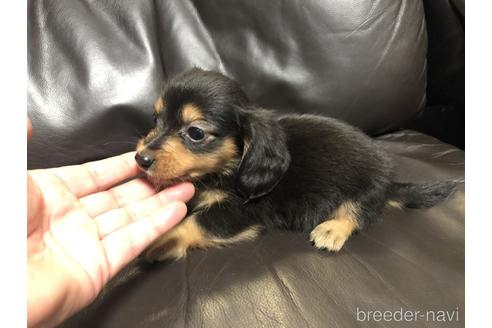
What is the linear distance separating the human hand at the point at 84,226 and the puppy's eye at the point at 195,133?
0.19m

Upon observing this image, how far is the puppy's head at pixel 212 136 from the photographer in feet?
4.93

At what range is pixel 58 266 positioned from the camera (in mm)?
1033

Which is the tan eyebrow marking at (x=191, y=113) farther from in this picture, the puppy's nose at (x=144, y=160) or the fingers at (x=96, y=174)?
the fingers at (x=96, y=174)

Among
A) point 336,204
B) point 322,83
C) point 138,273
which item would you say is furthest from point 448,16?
point 138,273

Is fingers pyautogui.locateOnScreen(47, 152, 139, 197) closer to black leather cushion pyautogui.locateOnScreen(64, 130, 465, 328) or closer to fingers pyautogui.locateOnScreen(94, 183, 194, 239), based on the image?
fingers pyautogui.locateOnScreen(94, 183, 194, 239)

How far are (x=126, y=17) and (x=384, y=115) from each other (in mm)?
1279

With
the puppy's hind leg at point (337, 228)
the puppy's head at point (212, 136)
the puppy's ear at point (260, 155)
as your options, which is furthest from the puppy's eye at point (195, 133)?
the puppy's hind leg at point (337, 228)

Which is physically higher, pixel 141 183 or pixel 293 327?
pixel 141 183

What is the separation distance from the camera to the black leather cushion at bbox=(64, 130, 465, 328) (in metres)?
1.14

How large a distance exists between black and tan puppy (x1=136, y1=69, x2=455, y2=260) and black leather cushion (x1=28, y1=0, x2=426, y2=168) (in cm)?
26

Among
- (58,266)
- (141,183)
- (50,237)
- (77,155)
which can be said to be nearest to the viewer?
(58,266)

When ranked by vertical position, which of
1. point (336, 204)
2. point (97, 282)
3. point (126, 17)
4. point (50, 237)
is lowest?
point (336, 204)

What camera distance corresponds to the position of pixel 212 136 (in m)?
1.54
